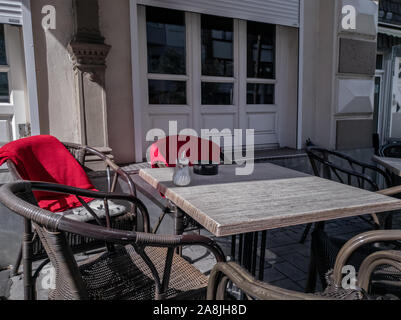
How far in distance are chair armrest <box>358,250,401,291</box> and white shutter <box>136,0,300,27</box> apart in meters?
3.14

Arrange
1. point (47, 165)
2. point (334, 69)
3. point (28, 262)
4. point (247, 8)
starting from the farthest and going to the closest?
point (334, 69) → point (247, 8) → point (47, 165) → point (28, 262)

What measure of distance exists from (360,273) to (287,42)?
3892mm

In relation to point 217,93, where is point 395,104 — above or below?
below

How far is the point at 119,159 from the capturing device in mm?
3404

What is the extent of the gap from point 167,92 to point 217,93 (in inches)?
26.2

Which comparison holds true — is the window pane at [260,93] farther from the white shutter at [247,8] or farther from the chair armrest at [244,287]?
the chair armrest at [244,287]

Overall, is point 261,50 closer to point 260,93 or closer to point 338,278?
point 260,93

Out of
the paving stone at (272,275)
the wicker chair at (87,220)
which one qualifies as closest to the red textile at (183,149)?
the wicker chair at (87,220)

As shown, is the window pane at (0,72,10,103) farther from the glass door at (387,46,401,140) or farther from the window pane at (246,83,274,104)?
the glass door at (387,46,401,140)

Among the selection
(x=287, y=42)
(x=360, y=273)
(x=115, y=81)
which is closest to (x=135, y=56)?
(x=115, y=81)

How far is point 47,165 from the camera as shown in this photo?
7.98 ft

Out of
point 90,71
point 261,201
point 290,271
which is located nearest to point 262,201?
point 261,201

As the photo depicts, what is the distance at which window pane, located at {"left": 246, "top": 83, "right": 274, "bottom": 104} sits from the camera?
428 centimetres

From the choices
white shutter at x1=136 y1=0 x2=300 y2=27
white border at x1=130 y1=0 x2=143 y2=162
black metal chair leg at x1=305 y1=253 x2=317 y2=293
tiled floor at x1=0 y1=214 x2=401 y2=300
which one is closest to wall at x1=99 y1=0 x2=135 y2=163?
white border at x1=130 y1=0 x2=143 y2=162
